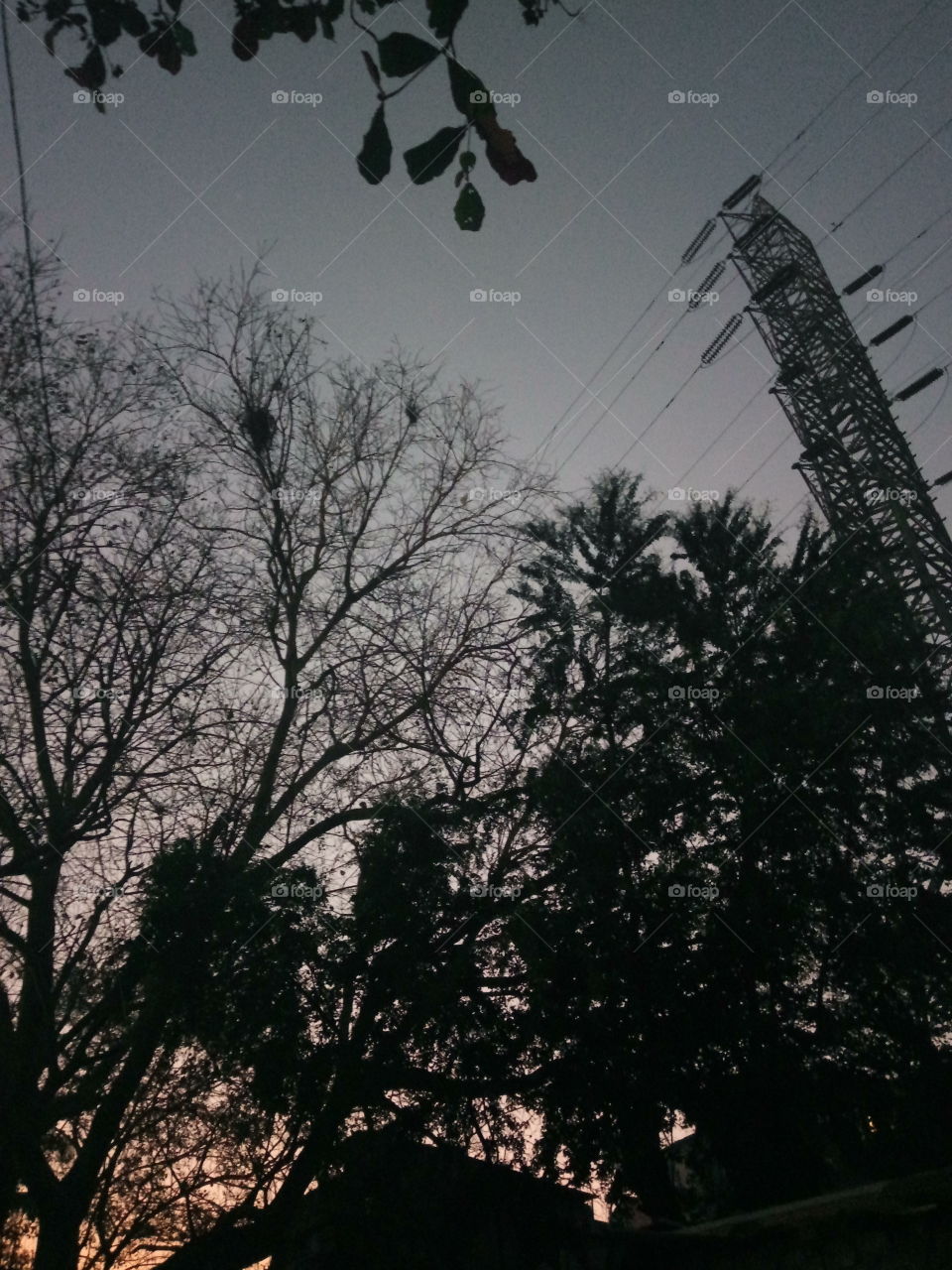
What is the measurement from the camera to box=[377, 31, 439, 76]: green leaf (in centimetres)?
183

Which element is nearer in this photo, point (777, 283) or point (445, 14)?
point (445, 14)

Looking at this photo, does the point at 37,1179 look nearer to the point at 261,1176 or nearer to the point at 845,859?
the point at 261,1176

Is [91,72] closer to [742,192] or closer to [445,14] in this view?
[445,14]

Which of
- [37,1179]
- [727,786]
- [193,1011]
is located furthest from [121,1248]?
[727,786]

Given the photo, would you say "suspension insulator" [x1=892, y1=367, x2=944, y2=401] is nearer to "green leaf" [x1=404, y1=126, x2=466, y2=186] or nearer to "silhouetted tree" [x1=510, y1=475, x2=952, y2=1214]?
"silhouetted tree" [x1=510, y1=475, x2=952, y2=1214]

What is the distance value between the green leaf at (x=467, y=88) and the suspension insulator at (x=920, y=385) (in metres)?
12.1

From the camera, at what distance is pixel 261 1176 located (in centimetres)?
753

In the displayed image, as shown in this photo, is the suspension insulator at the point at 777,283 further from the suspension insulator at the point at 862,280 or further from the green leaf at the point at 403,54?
the green leaf at the point at 403,54

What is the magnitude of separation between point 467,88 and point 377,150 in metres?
0.31

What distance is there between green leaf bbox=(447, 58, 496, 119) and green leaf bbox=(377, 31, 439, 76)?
99mm

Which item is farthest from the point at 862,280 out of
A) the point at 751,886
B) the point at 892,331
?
the point at 751,886

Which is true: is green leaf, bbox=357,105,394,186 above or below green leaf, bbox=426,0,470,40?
below

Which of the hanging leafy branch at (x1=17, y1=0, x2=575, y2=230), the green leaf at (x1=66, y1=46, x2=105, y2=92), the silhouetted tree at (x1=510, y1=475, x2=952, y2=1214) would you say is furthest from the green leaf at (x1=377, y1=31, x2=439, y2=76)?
the silhouetted tree at (x1=510, y1=475, x2=952, y2=1214)

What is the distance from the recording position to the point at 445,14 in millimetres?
1964
